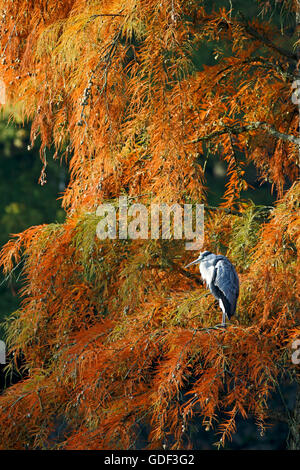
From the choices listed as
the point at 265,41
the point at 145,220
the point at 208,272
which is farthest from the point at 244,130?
the point at 208,272

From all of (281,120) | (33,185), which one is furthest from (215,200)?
(281,120)

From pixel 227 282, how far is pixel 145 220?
0.39 metres

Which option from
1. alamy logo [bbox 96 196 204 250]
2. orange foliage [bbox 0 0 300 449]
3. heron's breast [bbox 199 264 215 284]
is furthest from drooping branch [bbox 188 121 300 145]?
heron's breast [bbox 199 264 215 284]

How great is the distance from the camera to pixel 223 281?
208 centimetres

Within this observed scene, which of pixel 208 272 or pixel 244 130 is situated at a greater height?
pixel 244 130

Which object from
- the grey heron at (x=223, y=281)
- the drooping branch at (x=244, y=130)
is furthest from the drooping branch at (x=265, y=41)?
the grey heron at (x=223, y=281)

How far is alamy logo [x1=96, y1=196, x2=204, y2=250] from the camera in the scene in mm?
2240

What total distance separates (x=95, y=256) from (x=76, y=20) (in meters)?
0.90

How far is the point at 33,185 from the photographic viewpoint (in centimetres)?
532

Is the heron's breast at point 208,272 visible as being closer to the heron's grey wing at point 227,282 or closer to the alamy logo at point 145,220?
the heron's grey wing at point 227,282

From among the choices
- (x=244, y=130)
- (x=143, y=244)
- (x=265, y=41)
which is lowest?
(x=143, y=244)

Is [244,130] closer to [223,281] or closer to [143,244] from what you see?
[143,244]

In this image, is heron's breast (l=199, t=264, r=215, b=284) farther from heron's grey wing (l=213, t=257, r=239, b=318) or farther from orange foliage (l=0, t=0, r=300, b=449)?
orange foliage (l=0, t=0, r=300, b=449)

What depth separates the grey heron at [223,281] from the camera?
209 centimetres
